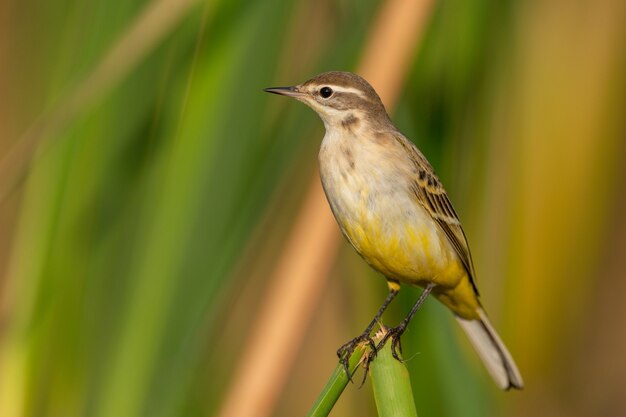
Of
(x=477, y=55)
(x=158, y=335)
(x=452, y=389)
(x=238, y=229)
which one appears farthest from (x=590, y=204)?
(x=158, y=335)

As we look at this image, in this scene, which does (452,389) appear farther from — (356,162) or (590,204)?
(356,162)

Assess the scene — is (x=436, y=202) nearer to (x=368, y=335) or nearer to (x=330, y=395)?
(x=368, y=335)

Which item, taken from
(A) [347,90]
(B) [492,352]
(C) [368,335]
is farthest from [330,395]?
(B) [492,352]

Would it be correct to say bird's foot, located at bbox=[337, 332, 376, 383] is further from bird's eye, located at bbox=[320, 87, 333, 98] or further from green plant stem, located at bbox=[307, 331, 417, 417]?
bird's eye, located at bbox=[320, 87, 333, 98]

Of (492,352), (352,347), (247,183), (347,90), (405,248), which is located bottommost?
(492,352)

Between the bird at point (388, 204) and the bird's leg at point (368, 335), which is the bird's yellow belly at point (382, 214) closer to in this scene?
the bird at point (388, 204)

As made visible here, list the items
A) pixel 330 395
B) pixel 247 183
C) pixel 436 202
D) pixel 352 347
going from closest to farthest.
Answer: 1. pixel 330 395
2. pixel 247 183
3. pixel 352 347
4. pixel 436 202
